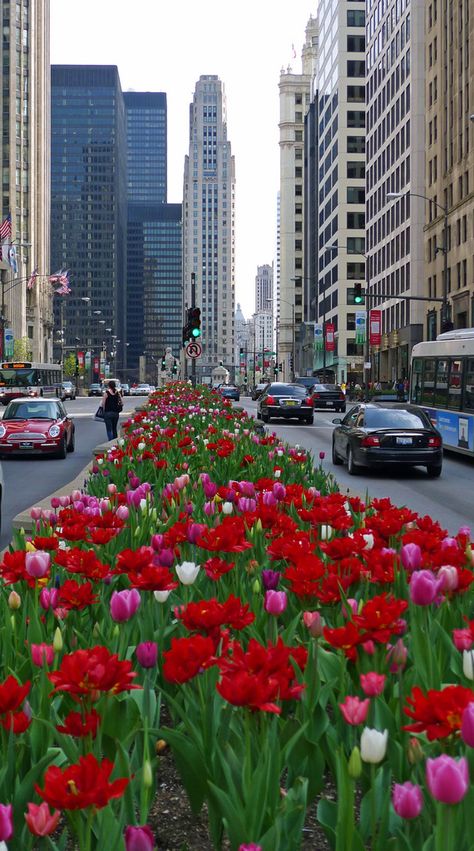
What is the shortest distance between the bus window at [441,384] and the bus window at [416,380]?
1.90m

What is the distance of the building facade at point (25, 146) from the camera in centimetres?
14325

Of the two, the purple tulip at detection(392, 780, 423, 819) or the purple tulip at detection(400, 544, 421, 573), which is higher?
the purple tulip at detection(400, 544, 421, 573)

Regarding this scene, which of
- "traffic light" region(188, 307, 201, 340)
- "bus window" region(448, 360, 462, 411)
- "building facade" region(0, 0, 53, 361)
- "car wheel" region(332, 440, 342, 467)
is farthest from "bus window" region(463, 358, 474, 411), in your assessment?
"building facade" region(0, 0, 53, 361)

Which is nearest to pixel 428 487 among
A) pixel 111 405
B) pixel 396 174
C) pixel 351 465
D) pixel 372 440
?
pixel 372 440

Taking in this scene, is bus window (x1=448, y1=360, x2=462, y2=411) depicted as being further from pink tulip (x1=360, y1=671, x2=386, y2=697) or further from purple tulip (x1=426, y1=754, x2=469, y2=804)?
→ purple tulip (x1=426, y1=754, x2=469, y2=804)

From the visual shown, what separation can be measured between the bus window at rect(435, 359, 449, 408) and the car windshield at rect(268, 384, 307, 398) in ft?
53.0

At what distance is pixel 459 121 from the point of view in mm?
65625

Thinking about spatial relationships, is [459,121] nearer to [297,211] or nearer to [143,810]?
[143,810]

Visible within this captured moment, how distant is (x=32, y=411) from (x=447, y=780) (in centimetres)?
2481

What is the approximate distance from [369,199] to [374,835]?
103541 millimetres

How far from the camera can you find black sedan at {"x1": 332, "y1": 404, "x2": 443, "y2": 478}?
19.4 m

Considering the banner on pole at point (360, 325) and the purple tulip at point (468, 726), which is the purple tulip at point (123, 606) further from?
the banner on pole at point (360, 325)

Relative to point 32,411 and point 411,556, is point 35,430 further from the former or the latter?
point 411,556

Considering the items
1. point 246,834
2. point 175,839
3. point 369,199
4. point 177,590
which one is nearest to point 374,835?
point 246,834
